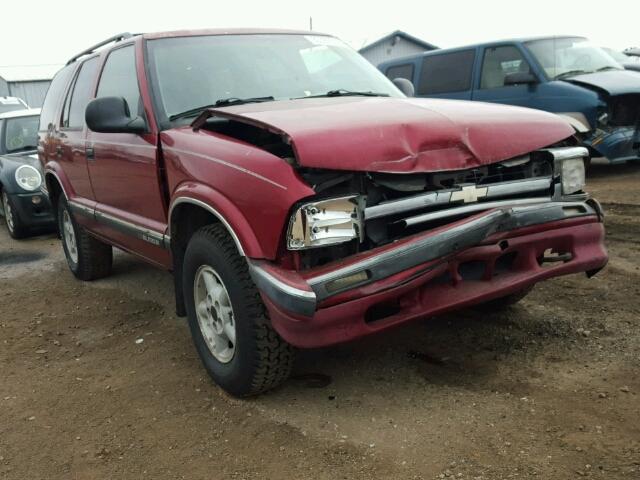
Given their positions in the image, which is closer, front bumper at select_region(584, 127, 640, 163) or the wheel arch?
the wheel arch

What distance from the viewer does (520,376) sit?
3148mm

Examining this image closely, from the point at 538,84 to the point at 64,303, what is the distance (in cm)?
670

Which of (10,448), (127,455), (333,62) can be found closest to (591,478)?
(127,455)

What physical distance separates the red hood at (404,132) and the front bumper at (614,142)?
553 cm

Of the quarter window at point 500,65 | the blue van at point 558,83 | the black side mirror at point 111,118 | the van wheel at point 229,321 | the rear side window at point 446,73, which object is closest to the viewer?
the van wheel at point 229,321

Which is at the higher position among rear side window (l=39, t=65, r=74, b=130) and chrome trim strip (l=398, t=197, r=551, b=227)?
rear side window (l=39, t=65, r=74, b=130)

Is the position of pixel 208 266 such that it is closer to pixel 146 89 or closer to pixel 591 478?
pixel 146 89

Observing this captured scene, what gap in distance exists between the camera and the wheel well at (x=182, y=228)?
11.1 ft

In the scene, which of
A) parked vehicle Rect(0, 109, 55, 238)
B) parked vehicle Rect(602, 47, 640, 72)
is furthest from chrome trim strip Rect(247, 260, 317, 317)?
parked vehicle Rect(602, 47, 640, 72)

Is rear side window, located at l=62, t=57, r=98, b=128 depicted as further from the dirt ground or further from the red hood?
the red hood

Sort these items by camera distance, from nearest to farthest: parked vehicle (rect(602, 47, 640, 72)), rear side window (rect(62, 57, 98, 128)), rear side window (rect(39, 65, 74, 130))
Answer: rear side window (rect(62, 57, 98, 128)) < rear side window (rect(39, 65, 74, 130)) < parked vehicle (rect(602, 47, 640, 72))

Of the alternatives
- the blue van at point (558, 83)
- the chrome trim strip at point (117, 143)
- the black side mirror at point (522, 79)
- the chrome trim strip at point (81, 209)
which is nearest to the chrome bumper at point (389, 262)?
the chrome trim strip at point (117, 143)

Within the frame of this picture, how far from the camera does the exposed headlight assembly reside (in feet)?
8.57

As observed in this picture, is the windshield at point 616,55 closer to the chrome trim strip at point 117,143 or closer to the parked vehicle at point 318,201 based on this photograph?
the parked vehicle at point 318,201
